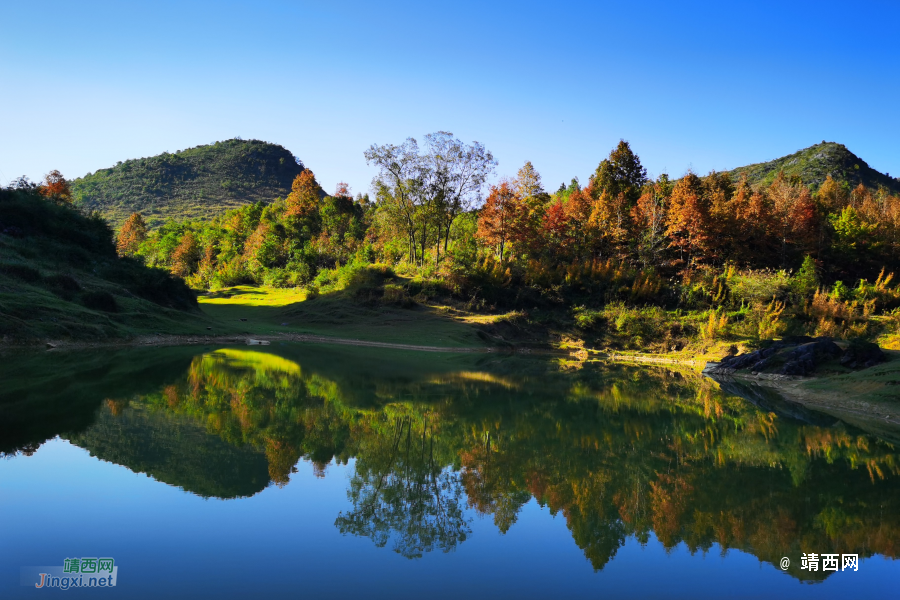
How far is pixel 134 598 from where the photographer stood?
455cm

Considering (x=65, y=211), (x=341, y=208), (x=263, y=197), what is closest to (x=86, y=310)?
(x=65, y=211)

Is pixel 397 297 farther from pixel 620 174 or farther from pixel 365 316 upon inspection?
pixel 620 174

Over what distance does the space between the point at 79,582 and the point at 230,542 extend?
52.6 inches

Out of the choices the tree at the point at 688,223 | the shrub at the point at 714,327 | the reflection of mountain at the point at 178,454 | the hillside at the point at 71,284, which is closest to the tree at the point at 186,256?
the hillside at the point at 71,284

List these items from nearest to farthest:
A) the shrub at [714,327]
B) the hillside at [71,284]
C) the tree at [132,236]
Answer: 1. the hillside at [71,284]
2. the shrub at [714,327]
3. the tree at [132,236]

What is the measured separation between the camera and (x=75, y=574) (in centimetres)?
496

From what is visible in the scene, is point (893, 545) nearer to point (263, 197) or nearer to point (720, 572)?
point (720, 572)

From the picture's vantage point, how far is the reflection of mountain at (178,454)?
7629mm

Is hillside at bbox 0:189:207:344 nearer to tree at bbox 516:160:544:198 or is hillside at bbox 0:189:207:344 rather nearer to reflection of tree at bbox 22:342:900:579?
reflection of tree at bbox 22:342:900:579

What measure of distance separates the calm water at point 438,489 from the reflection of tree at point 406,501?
3cm

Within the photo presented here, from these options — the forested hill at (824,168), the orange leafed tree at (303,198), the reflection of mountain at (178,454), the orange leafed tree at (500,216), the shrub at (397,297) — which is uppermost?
the forested hill at (824,168)

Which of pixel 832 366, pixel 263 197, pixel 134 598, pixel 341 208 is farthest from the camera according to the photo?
pixel 263 197

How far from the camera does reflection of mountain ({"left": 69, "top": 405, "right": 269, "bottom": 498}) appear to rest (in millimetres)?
7629

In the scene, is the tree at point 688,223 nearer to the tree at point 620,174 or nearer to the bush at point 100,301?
the tree at point 620,174
